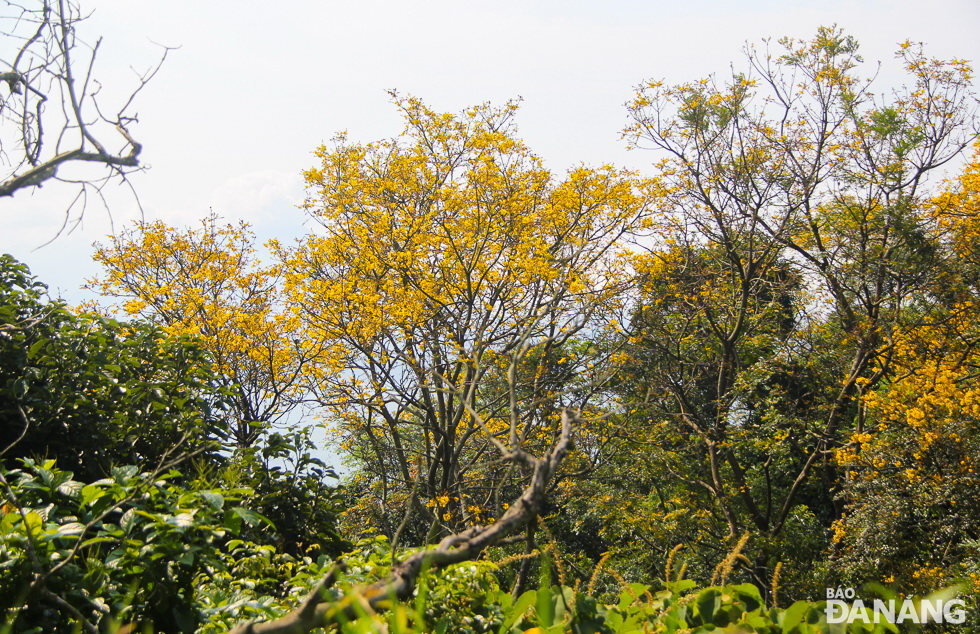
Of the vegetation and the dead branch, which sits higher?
the vegetation

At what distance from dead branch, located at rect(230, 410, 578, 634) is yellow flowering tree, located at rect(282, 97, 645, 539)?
22.7ft

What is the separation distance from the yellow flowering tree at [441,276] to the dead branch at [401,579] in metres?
6.92

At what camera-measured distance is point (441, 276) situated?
8.98m

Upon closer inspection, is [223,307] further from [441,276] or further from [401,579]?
[401,579]

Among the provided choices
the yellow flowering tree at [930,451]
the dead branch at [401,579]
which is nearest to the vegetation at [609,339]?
the yellow flowering tree at [930,451]

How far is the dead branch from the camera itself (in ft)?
2.91

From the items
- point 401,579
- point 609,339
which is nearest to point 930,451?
point 609,339

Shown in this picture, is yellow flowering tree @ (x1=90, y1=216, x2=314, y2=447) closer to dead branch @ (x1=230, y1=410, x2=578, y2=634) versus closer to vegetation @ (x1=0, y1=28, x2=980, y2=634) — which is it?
vegetation @ (x1=0, y1=28, x2=980, y2=634)

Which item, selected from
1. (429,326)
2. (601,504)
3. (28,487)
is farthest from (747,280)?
(28,487)

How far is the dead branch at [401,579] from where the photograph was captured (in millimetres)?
886

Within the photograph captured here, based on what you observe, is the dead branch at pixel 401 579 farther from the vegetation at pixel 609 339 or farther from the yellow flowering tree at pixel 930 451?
the yellow flowering tree at pixel 930 451

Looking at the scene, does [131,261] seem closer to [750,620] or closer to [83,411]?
[83,411]

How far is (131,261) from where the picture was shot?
10.5 metres

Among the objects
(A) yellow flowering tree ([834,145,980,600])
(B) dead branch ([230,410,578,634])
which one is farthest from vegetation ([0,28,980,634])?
(B) dead branch ([230,410,578,634])
